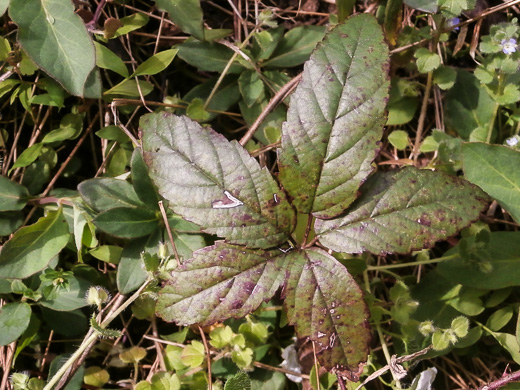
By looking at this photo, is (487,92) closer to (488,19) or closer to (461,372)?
(488,19)

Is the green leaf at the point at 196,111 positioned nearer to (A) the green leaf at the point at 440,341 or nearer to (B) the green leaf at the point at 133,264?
(B) the green leaf at the point at 133,264

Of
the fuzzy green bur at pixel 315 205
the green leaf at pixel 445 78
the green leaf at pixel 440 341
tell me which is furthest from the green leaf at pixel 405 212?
the green leaf at pixel 445 78

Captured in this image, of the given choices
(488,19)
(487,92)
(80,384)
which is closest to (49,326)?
(80,384)

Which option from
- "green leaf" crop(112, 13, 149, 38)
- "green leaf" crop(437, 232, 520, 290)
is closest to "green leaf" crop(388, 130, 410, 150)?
"green leaf" crop(437, 232, 520, 290)

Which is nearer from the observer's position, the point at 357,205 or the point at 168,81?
the point at 357,205

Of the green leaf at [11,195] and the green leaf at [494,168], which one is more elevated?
the green leaf at [494,168]

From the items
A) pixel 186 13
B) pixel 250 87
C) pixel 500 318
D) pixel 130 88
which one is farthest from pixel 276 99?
pixel 500 318

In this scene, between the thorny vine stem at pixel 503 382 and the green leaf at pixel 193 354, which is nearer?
the thorny vine stem at pixel 503 382
